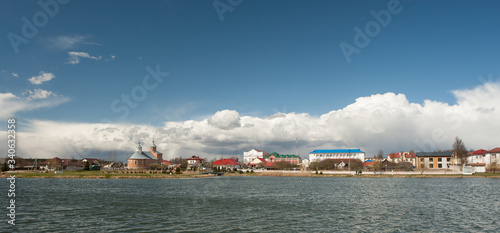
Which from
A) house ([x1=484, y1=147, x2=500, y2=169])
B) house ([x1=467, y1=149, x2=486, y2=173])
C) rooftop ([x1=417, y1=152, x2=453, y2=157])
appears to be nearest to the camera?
house ([x1=484, y1=147, x2=500, y2=169])

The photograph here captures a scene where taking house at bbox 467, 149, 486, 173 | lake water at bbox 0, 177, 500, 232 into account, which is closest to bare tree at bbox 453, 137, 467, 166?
house at bbox 467, 149, 486, 173

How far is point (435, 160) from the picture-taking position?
563ft

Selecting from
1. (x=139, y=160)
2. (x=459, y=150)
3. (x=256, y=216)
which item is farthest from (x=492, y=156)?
(x=139, y=160)

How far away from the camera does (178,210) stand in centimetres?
3459

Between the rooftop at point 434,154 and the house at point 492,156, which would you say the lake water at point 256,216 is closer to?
the house at point 492,156

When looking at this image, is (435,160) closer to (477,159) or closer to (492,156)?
(477,159)

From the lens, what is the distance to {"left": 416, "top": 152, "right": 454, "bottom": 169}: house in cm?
16938

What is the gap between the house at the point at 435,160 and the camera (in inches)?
6668

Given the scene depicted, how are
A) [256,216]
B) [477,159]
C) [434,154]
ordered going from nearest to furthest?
[256,216] < [477,159] < [434,154]

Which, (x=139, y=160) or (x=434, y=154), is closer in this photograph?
(x=434, y=154)

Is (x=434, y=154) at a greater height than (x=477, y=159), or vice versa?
(x=434, y=154)

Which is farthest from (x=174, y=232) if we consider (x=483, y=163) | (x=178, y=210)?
(x=483, y=163)

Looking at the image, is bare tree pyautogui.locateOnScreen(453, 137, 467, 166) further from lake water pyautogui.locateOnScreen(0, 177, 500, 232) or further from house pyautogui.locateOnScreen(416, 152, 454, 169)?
lake water pyautogui.locateOnScreen(0, 177, 500, 232)

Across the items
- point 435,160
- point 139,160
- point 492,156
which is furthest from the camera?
point 139,160
